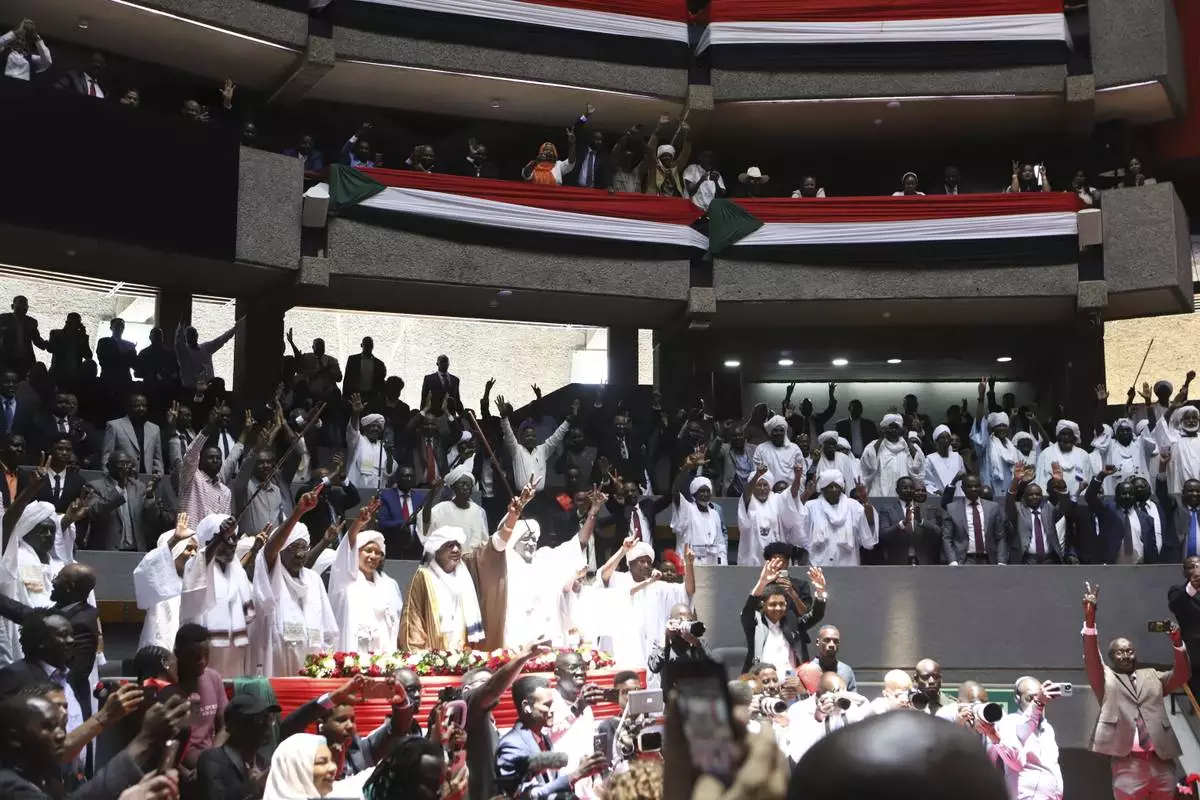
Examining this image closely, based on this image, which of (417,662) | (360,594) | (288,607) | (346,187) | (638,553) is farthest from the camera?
(346,187)

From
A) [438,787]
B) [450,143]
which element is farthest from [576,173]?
[438,787]

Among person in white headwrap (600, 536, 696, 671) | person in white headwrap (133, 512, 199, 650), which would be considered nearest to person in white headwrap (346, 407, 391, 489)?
person in white headwrap (600, 536, 696, 671)

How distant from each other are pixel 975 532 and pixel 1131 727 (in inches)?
168

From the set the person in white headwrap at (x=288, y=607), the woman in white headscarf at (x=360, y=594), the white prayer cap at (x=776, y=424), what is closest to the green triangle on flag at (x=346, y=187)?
the white prayer cap at (x=776, y=424)

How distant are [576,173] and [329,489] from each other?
7688 mm

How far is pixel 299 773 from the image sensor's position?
19.0 feet

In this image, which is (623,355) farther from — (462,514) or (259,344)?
(462,514)

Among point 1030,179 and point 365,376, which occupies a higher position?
point 1030,179

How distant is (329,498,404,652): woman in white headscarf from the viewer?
1056 cm

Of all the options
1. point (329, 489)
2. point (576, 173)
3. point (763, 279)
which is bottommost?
point (329, 489)

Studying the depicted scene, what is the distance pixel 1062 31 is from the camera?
19.9 m

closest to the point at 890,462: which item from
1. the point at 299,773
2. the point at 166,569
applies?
the point at 166,569

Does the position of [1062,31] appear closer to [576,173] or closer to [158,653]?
[576,173]

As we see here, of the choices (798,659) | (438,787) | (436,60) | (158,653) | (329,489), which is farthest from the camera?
(436,60)
